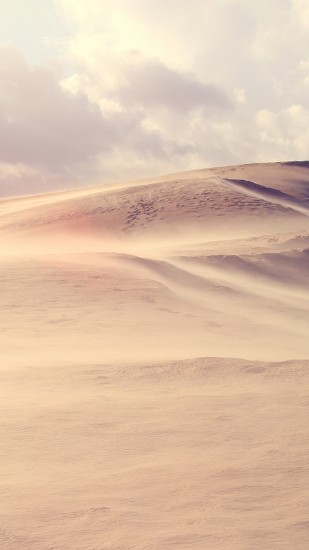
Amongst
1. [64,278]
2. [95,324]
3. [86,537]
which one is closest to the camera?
[86,537]

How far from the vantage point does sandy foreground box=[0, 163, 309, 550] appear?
3199 mm

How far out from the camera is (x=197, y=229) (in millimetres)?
21844

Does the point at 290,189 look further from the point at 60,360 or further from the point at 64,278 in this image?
the point at 60,360

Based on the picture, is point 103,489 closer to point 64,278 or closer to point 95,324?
point 95,324

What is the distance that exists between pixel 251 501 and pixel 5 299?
632 cm

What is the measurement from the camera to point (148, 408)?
4.81 meters

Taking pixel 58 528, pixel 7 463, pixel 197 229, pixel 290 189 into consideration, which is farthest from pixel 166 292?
pixel 290 189

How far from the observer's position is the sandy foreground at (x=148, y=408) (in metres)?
3.20

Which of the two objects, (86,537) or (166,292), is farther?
(166,292)

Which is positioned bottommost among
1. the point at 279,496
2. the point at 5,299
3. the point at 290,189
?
the point at 279,496

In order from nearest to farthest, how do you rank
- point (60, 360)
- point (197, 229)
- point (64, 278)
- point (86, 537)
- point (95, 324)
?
point (86, 537)
point (60, 360)
point (95, 324)
point (64, 278)
point (197, 229)

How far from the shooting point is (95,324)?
8.18m

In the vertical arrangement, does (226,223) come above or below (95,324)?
above

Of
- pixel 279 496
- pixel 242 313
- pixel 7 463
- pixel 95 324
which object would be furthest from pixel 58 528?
pixel 242 313
